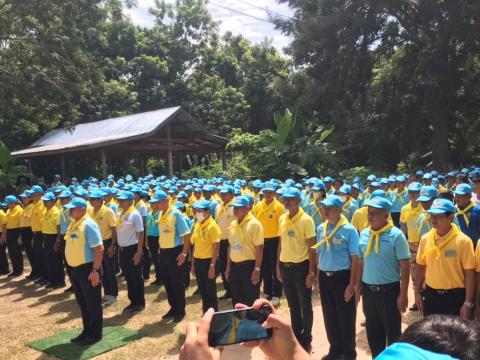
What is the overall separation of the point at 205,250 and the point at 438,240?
323cm

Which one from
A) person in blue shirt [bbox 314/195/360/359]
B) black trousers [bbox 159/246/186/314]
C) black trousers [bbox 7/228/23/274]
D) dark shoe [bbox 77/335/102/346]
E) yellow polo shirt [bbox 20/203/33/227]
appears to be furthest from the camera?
black trousers [bbox 7/228/23/274]

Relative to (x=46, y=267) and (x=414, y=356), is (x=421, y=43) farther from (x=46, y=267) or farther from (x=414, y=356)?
(x=414, y=356)

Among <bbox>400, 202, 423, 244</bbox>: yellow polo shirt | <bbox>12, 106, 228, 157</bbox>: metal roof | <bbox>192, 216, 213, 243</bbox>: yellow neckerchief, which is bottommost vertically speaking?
<bbox>400, 202, 423, 244</bbox>: yellow polo shirt

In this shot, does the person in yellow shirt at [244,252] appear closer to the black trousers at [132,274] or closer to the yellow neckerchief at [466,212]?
the black trousers at [132,274]

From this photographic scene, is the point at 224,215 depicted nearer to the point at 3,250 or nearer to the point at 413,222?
the point at 413,222

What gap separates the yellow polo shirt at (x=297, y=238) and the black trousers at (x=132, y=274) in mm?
3003

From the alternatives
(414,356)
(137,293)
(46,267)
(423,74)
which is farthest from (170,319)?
(423,74)

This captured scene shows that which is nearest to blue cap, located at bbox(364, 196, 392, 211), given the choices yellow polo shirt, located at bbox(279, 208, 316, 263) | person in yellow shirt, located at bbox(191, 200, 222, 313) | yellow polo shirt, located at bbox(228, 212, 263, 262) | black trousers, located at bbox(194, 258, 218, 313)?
yellow polo shirt, located at bbox(279, 208, 316, 263)

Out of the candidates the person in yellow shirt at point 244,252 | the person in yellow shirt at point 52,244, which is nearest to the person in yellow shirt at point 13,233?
the person in yellow shirt at point 52,244

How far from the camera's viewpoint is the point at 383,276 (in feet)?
14.9

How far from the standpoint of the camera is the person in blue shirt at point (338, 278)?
16.5 ft

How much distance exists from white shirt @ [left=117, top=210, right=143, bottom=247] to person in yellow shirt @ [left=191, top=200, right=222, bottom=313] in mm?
1396

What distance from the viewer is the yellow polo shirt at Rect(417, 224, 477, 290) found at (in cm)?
423

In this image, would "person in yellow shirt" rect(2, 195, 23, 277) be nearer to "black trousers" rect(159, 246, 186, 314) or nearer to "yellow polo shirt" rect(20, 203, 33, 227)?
"yellow polo shirt" rect(20, 203, 33, 227)
